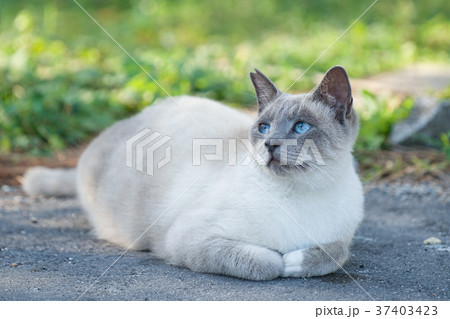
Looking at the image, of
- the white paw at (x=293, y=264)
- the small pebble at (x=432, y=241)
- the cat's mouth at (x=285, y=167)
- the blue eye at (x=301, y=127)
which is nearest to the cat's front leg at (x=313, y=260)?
the white paw at (x=293, y=264)

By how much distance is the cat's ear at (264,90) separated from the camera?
3533 mm

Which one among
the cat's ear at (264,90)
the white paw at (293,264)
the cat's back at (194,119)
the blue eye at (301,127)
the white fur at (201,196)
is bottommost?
the white paw at (293,264)

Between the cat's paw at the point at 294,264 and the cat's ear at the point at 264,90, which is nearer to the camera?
the cat's paw at the point at 294,264

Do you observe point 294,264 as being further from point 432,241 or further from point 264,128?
point 432,241

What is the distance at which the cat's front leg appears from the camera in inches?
124

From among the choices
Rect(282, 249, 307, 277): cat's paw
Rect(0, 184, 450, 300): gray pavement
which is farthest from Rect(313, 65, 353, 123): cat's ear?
Rect(0, 184, 450, 300): gray pavement

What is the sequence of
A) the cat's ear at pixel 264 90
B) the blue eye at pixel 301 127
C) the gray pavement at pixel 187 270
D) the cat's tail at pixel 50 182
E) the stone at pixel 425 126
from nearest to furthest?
the gray pavement at pixel 187 270, the blue eye at pixel 301 127, the cat's ear at pixel 264 90, the cat's tail at pixel 50 182, the stone at pixel 425 126

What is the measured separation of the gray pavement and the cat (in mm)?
111

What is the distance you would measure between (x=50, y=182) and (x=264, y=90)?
2.28 metres

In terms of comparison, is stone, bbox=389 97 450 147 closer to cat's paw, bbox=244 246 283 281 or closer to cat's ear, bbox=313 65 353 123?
cat's ear, bbox=313 65 353 123

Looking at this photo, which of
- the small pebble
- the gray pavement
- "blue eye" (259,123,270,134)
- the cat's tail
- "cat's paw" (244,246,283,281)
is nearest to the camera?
the gray pavement

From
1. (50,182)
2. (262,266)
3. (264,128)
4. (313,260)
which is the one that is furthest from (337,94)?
(50,182)

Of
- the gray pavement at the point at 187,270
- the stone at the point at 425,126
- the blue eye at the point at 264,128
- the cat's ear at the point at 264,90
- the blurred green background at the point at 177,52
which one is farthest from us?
the blurred green background at the point at 177,52

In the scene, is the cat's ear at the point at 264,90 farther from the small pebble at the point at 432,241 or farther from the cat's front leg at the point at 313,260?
the small pebble at the point at 432,241
